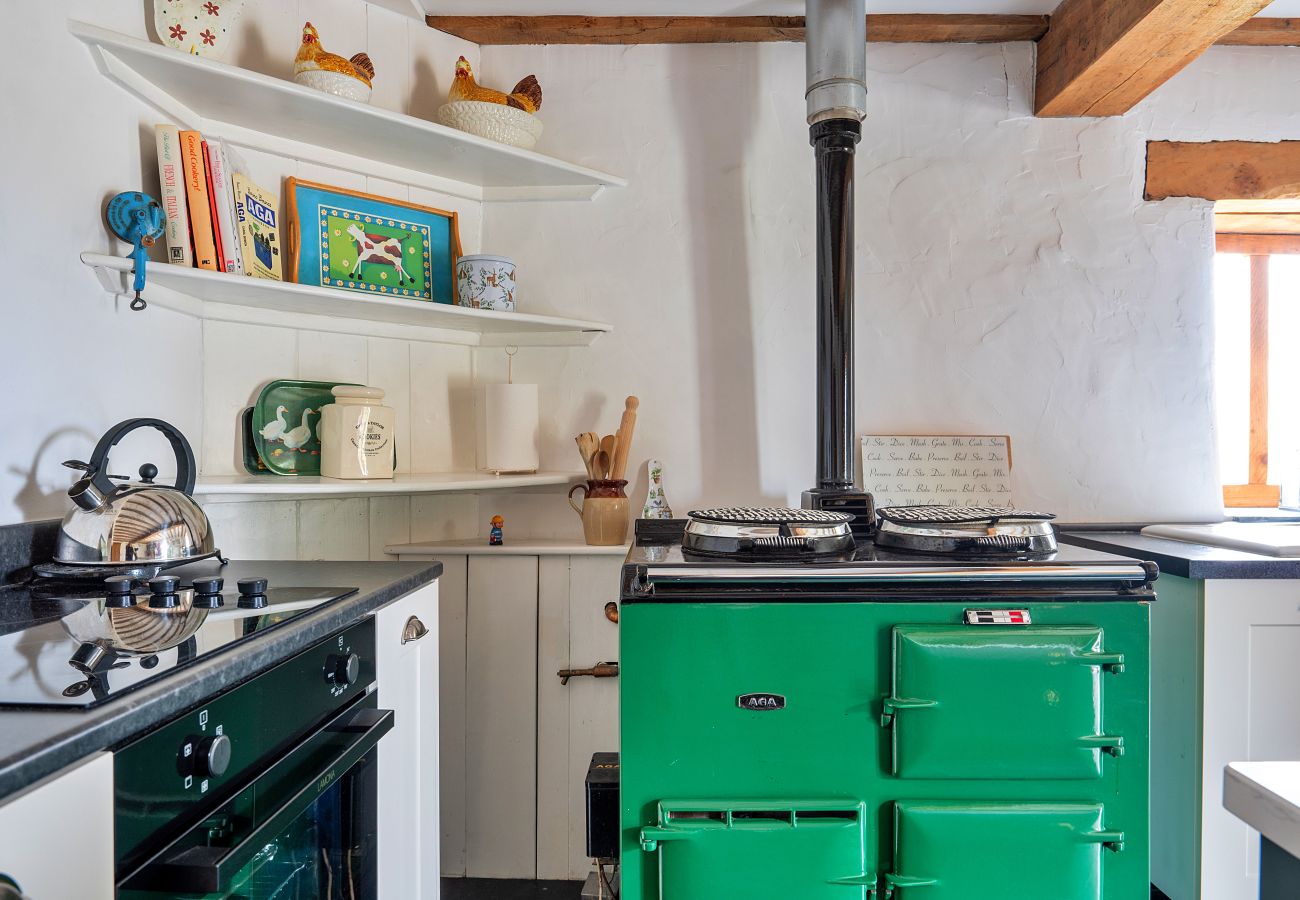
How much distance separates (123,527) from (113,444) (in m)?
0.17

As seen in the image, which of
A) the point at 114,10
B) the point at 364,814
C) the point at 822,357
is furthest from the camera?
the point at 822,357

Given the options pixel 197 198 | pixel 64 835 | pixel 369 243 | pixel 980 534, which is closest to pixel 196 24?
pixel 197 198

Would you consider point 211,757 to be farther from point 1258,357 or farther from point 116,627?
point 1258,357

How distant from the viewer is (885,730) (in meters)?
1.43

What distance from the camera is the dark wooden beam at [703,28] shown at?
2182mm

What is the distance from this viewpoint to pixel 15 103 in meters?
1.28

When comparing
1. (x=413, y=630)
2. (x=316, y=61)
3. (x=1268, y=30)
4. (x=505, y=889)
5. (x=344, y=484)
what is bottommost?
(x=505, y=889)

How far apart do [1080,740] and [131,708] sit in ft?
4.55

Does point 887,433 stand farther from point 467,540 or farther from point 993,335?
point 467,540

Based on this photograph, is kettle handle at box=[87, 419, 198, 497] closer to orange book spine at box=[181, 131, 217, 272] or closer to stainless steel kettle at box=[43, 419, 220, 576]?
stainless steel kettle at box=[43, 419, 220, 576]

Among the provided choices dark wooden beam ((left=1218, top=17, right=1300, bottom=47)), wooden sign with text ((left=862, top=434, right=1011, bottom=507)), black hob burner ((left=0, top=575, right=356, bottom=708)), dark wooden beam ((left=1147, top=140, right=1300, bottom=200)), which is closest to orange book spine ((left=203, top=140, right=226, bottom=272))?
black hob burner ((left=0, top=575, right=356, bottom=708))

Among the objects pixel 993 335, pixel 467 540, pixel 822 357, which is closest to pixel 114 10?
pixel 467 540

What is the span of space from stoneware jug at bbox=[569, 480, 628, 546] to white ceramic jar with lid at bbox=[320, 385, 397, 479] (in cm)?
50

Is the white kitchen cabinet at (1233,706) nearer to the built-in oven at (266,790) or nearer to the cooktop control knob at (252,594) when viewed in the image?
the built-in oven at (266,790)
